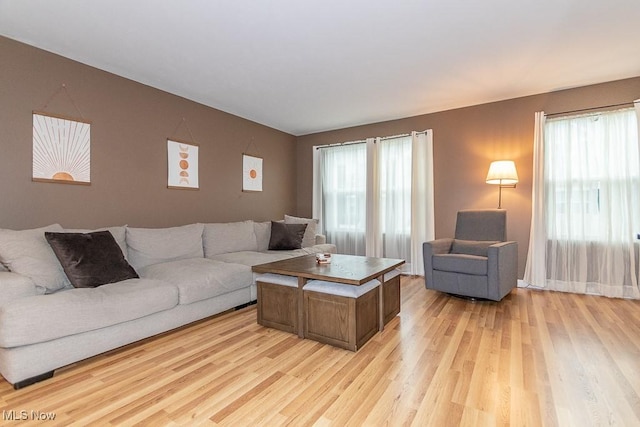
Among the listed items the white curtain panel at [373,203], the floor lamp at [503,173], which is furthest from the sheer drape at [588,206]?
the white curtain panel at [373,203]

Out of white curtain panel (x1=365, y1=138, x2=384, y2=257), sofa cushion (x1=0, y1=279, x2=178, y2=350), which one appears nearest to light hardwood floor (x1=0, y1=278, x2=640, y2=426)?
sofa cushion (x1=0, y1=279, x2=178, y2=350)

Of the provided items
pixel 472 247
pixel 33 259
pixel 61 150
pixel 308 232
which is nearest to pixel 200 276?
pixel 33 259

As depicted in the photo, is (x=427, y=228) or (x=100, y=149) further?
(x=427, y=228)

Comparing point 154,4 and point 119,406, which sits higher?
point 154,4

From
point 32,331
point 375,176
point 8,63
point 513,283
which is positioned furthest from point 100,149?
point 513,283

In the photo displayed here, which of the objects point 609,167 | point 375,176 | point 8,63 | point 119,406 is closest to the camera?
point 119,406

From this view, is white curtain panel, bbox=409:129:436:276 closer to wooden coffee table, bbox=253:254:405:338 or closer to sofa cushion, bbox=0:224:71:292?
wooden coffee table, bbox=253:254:405:338

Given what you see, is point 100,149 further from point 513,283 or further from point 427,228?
point 513,283

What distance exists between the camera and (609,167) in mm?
3480

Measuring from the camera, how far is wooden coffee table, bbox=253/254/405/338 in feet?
7.45

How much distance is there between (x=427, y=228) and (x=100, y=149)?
13.4 feet

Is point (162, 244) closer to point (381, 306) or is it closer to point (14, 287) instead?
point (14, 287)

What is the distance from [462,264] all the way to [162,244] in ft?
10.2

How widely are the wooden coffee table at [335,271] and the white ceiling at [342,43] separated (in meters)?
1.89
